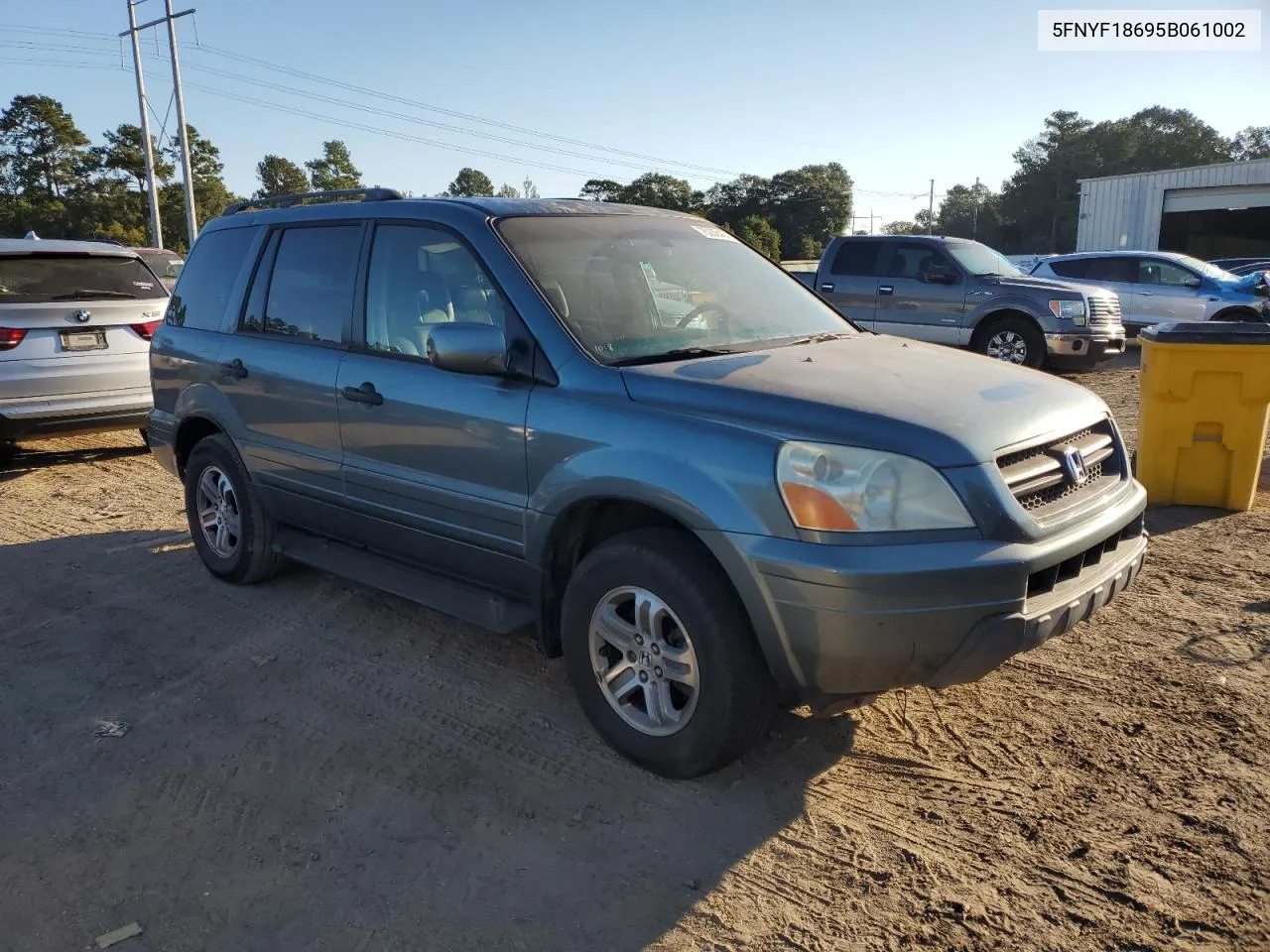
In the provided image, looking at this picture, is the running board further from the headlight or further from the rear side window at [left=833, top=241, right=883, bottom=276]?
the rear side window at [left=833, top=241, right=883, bottom=276]

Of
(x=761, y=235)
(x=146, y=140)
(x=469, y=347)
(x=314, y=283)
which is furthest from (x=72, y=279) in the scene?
(x=761, y=235)

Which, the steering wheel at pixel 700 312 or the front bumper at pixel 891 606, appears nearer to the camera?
the front bumper at pixel 891 606

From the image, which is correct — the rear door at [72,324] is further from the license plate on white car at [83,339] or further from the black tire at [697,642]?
the black tire at [697,642]

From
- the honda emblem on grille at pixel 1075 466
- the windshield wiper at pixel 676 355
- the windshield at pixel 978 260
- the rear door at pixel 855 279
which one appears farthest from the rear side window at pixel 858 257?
the honda emblem on grille at pixel 1075 466

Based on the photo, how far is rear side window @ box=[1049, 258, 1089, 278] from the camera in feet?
54.2

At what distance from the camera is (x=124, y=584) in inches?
214

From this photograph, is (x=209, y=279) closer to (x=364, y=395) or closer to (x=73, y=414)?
(x=364, y=395)

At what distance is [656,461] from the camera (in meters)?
3.10

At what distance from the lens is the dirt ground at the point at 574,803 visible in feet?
8.68

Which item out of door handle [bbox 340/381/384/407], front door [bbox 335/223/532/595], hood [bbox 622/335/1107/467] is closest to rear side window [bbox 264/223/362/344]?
front door [bbox 335/223/532/595]

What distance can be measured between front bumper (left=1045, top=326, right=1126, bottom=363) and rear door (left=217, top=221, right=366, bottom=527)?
10398 mm

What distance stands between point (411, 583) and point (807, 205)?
263 ft

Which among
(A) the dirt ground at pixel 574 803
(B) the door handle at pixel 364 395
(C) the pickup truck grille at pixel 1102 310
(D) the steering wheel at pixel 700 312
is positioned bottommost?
(A) the dirt ground at pixel 574 803

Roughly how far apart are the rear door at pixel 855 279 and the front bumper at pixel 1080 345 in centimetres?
232
